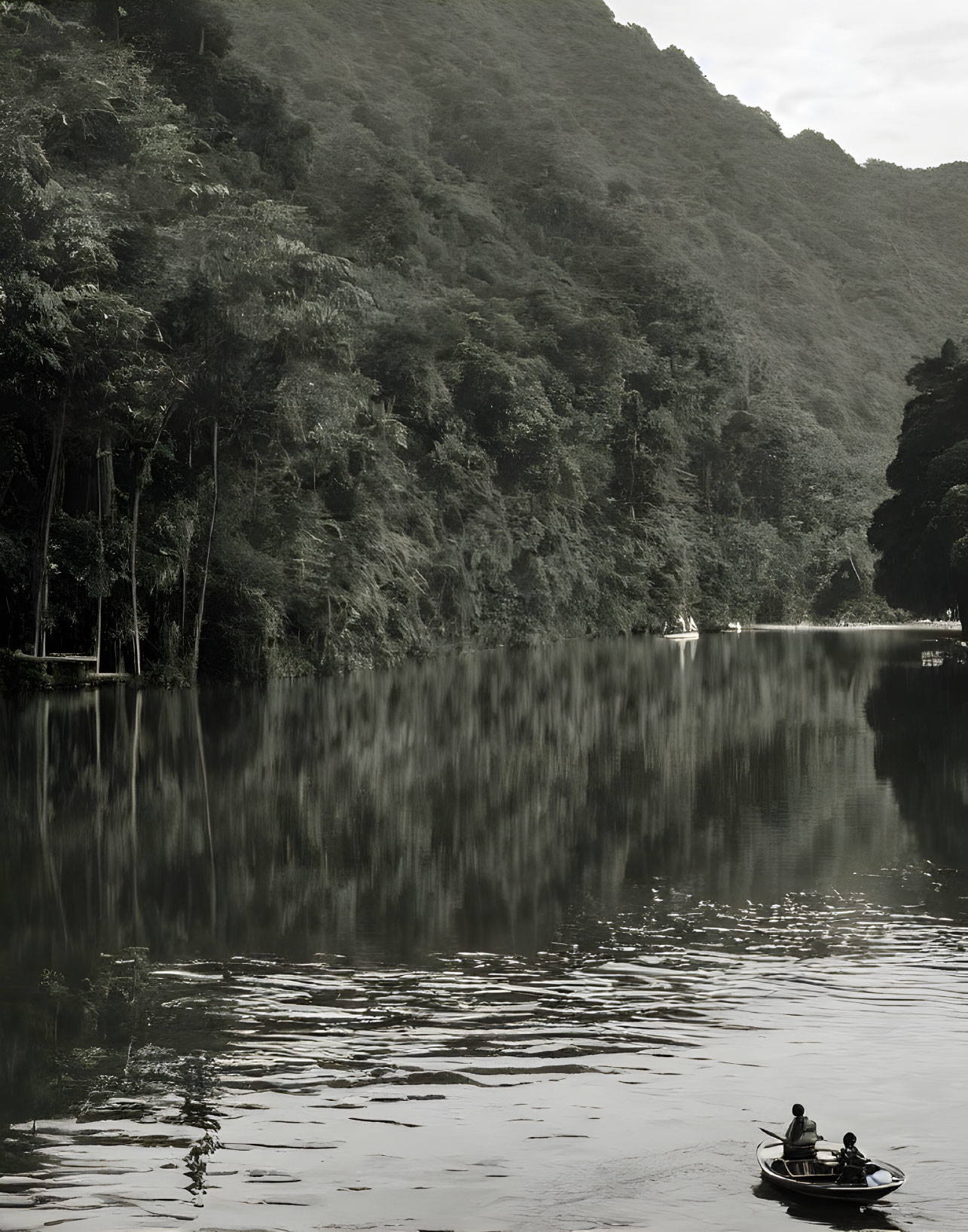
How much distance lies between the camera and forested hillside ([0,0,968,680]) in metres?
35.1

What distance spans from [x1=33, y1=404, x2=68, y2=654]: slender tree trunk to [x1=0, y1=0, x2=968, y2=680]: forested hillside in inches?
3.1

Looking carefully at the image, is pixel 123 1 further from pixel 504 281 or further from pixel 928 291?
pixel 928 291

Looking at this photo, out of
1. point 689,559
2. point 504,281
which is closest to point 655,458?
point 689,559

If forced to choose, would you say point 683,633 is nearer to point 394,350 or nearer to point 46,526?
point 394,350

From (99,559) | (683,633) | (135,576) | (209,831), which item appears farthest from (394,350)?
(209,831)

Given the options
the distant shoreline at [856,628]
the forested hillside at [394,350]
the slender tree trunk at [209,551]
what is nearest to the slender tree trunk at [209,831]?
the slender tree trunk at [209,551]

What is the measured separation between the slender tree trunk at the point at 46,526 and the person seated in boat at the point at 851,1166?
28178 millimetres

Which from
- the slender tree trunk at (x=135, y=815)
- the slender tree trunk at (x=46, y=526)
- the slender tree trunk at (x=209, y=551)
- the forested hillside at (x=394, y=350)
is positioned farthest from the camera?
the slender tree trunk at (x=209, y=551)

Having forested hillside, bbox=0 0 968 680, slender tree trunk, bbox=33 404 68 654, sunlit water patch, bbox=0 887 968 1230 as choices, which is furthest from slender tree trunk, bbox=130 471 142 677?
sunlit water patch, bbox=0 887 968 1230

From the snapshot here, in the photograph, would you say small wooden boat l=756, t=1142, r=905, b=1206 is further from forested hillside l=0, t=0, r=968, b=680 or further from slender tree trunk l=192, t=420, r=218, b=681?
slender tree trunk l=192, t=420, r=218, b=681

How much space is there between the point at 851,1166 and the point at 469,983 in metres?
4.03

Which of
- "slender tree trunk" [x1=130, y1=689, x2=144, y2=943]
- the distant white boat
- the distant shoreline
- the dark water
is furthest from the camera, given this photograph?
the distant shoreline

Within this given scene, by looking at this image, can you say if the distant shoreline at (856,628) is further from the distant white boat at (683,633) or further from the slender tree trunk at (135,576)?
the slender tree trunk at (135,576)

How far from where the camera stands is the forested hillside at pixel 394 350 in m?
35.1
